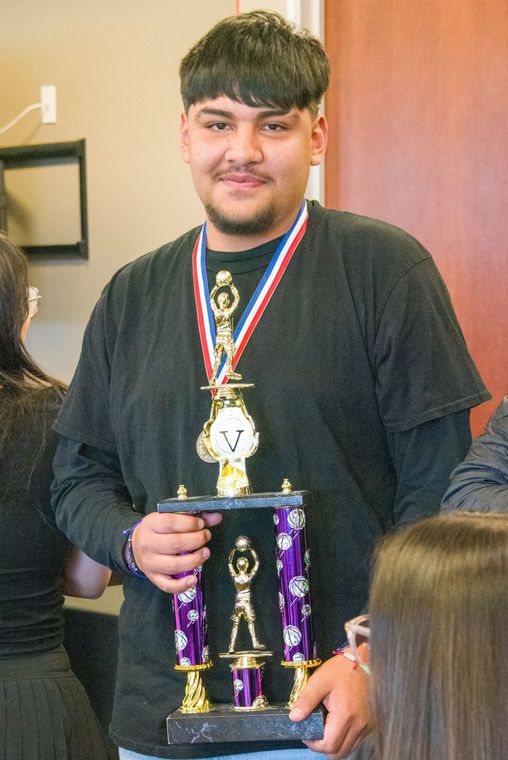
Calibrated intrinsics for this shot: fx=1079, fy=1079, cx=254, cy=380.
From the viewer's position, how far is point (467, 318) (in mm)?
2977

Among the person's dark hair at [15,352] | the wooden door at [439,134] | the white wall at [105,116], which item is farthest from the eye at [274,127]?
the white wall at [105,116]

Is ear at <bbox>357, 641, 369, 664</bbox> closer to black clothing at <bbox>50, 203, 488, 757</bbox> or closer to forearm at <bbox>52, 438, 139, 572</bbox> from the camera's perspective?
black clothing at <bbox>50, 203, 488, 757</bbox>

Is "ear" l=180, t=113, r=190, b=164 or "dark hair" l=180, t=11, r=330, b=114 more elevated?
"dark hair" l=180, t=11, r=330, b=114

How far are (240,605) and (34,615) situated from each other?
0.72m

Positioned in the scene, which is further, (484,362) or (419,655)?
(484,362)

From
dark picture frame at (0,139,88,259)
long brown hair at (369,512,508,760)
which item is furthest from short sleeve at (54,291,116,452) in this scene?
dark picture frame at (0,139,88,259)

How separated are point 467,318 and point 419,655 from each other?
204 cm

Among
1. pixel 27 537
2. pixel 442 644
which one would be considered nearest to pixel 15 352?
pixel 27 537

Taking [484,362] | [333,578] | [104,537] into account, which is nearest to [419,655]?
[333,578]

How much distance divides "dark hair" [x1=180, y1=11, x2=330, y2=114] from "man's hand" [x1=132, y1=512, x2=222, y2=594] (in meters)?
0.63

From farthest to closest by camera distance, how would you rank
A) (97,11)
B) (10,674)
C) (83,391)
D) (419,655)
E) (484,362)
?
1. (97,11)
2. (484,362)
3. (10,674)
4. (83,391)
5. (419,655)

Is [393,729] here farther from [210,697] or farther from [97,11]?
[97,11]

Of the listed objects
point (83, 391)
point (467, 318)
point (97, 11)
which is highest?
point (97, 11)

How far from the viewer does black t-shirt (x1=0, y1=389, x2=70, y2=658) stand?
208cm
